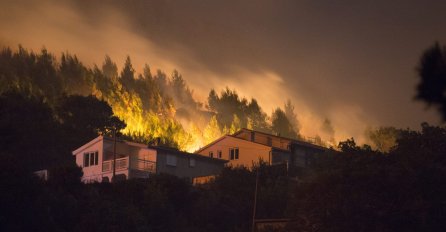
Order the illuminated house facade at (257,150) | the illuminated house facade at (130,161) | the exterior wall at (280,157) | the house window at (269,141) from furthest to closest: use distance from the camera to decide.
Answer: the house window at (269,141)
the illuminated house facade at (257,150)
the exterior wall at (280,157)
the illuminated house facade at (130,161)

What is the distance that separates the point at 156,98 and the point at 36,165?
2763 inches

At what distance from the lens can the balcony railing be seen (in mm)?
70188

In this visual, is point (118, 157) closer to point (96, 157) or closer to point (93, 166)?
point (96, 157)

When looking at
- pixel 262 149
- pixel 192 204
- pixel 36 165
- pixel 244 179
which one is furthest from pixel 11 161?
pixel 262 149

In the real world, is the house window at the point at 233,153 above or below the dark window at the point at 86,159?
above

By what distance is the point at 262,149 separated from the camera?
86.2 m

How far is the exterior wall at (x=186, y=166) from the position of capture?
72.7m

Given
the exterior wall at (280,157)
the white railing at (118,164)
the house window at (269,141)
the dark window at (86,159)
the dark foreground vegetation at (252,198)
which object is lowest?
the dark foreground vegetation at (252,198)

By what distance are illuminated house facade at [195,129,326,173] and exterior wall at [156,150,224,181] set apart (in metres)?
6.21

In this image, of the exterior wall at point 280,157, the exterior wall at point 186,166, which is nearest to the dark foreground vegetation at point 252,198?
the exterior wall at point 186,166

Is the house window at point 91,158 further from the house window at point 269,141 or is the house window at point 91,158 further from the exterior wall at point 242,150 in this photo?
the house window at point 269,141

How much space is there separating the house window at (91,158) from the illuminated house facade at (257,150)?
18.4 metres

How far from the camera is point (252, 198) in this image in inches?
2447

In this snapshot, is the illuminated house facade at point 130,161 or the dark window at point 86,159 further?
the dark window at point 86,159
